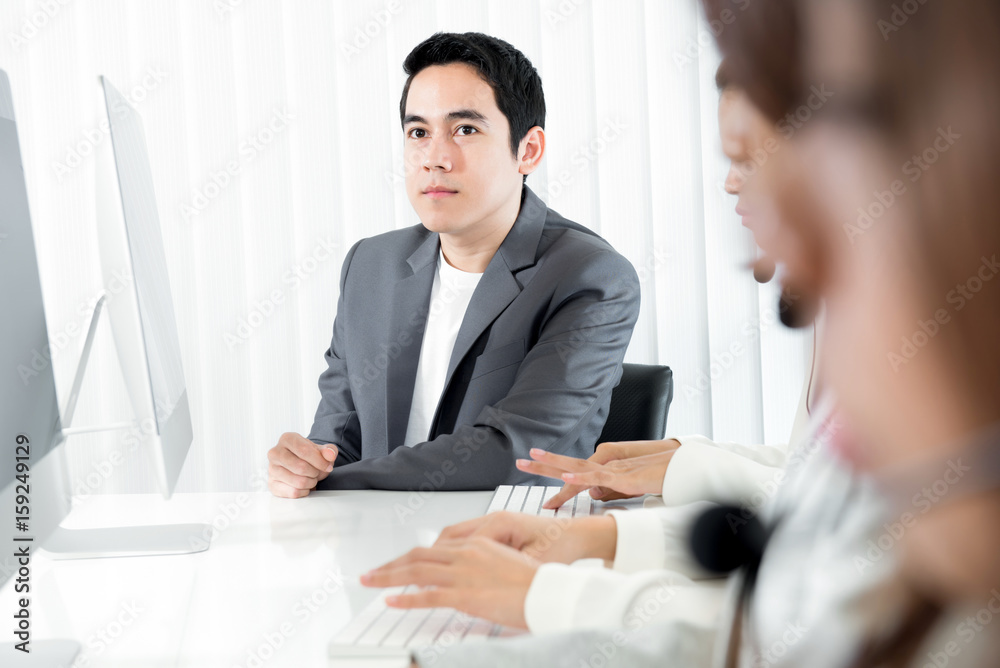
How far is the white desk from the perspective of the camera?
2.21 ft

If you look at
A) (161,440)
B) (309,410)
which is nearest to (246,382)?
(309,410)

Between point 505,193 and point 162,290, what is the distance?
0.91 m

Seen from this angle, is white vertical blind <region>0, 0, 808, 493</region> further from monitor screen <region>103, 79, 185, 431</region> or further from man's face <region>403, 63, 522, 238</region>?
monitor screen <region>103, 79, 185, 431</region>

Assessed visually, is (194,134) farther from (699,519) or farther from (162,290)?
(699,519)

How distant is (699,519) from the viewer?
813 mm

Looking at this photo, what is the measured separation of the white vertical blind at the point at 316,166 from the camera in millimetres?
2373

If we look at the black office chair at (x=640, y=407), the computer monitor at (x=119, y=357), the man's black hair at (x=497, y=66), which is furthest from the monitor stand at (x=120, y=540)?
the man's black hair at (x=497, y=66)

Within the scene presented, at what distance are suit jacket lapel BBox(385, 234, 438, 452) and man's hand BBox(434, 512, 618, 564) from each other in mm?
882

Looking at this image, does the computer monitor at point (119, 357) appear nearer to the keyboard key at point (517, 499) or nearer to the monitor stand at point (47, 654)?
the monitor stand at point (47, 654)

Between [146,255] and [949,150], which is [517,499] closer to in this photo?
[146,255]

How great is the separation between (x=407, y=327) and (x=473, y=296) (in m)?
0.18

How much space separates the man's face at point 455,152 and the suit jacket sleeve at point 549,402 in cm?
28

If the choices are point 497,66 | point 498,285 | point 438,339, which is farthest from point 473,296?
point 497,66

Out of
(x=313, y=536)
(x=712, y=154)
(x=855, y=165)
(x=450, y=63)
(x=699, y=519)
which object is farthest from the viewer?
(x=712, y=154)
